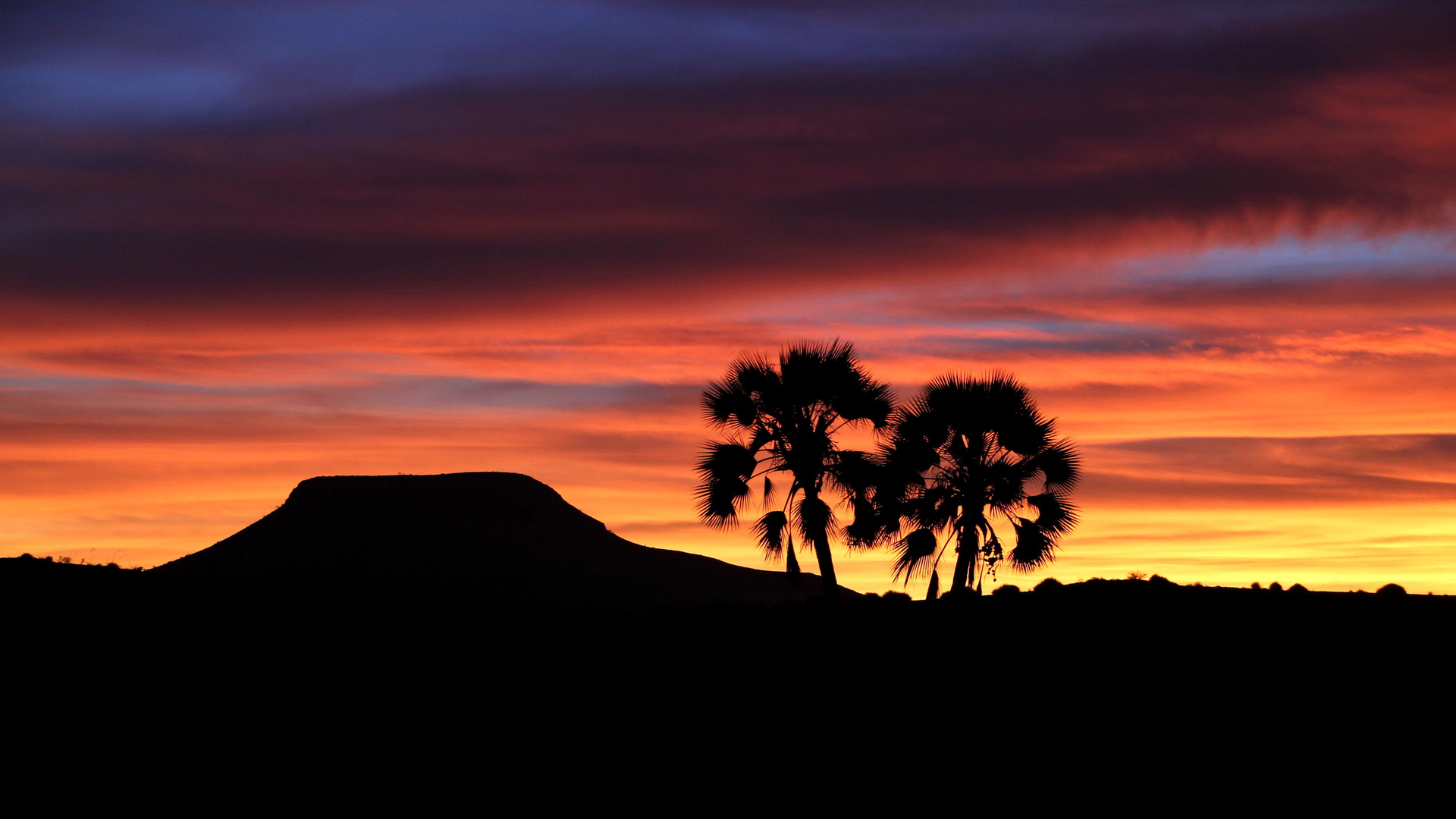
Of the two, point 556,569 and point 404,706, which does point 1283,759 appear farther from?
point 556,569

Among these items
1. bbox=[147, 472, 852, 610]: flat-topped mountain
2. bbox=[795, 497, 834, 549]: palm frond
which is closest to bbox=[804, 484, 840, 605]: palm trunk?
bbox=[795, 497, 834, 549]: palm frond

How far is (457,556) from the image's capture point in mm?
46688

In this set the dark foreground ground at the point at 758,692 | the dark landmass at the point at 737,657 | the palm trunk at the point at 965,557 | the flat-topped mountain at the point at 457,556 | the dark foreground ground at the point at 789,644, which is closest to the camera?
the dark foreground ground at the point at 758,692

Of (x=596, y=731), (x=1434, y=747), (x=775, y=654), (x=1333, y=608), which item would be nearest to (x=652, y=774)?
(x=596, y=731)

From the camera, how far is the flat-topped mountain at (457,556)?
43750mm

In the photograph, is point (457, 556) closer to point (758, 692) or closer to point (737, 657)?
point (737, 657)

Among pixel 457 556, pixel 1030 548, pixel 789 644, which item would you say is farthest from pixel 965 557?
pixel 457 556

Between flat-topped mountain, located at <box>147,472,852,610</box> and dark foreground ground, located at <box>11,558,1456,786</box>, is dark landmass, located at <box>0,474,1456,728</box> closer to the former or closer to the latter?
dark foreground ground, located at <box>11,558,1456,786</box>

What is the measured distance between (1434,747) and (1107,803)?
3.65m

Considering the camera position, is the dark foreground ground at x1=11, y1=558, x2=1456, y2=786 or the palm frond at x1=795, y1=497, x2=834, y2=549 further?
the palm frond at x1=795, y1=497, x2=834, y2=549

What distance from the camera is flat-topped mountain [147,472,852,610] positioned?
4375cm

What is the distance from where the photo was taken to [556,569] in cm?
4559

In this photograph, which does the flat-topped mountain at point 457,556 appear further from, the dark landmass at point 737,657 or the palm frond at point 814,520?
the dark landmass at point 737,657

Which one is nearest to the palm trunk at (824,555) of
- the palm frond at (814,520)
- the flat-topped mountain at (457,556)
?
the palm frond at (814,520)
